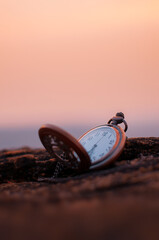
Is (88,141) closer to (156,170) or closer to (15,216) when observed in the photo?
(156,170)

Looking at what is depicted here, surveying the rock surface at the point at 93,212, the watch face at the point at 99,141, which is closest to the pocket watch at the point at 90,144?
the watch face at the point at 99,141

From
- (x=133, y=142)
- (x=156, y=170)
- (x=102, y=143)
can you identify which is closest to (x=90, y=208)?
(x=156, y=170)

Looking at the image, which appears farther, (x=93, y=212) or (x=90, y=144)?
(x=90, y=144)

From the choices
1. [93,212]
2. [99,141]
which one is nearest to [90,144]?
[99,141]

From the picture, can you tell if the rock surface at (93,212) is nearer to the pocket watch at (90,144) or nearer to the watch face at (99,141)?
the pocket watch at (90,144)

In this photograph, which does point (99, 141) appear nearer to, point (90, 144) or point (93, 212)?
point (90, 144)

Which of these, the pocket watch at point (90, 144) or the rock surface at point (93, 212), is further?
the pocket watch at point (90, 144)
